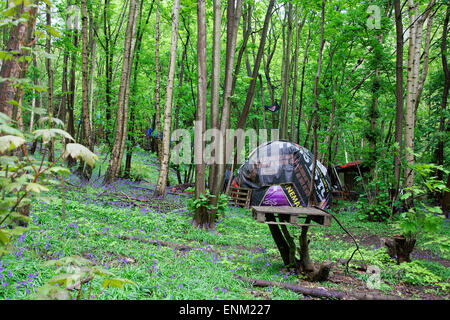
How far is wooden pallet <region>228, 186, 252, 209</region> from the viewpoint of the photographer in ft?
40.1

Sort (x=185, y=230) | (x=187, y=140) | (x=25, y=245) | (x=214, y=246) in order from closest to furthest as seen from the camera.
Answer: (x=25, y=245)
(x=214, y=246)
(x=185, y=230)
(x=187, y=140)

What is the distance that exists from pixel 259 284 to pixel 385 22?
28.5ft

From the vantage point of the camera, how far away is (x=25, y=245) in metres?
3.78

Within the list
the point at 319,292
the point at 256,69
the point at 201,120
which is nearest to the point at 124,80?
the point at 256,69

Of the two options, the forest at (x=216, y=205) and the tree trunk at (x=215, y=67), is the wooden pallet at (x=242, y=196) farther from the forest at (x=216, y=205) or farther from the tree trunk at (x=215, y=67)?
the tree trunk at (x=215, y=67)

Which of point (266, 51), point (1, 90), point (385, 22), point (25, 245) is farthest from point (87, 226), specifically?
point (266, 51)

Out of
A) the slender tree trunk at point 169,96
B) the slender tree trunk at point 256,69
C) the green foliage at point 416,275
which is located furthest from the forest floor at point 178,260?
the slender tree trunk at point 256,69

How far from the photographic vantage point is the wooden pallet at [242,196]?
40.1 ft

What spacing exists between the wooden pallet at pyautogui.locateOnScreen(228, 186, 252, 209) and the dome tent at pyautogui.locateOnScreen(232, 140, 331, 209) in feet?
0.50

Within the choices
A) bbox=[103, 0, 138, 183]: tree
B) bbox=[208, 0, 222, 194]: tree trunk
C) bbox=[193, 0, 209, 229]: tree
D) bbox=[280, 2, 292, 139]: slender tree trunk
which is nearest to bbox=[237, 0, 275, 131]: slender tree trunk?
bbox=[208, 0, 222, 194]: tree trunk

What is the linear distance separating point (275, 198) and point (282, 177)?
863 millimetres

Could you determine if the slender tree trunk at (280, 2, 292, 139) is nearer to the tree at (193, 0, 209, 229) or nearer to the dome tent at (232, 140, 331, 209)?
the dome tent at (232, 140, 331, 209)

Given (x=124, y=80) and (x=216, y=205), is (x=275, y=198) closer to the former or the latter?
(x=216, y=205)

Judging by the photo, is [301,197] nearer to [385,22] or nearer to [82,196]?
[385,22]
